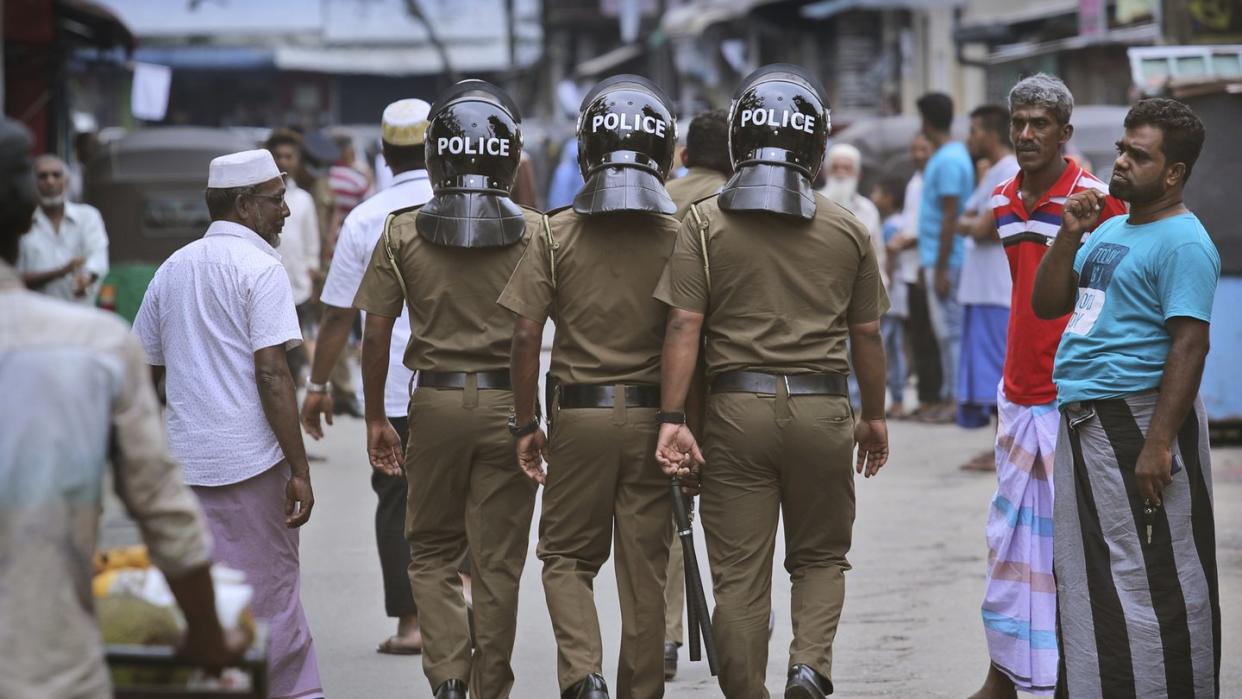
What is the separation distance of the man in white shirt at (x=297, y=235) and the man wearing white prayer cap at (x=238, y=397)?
5.58 m

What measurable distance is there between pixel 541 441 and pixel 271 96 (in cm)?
5517

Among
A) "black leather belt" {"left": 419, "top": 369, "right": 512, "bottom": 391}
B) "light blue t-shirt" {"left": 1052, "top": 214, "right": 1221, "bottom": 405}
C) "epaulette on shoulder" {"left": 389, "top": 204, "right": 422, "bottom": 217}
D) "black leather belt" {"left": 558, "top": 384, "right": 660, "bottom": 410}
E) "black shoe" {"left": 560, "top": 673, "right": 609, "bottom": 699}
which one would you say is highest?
"epaulette on shoulder" {"left": 389, "top": 204, "right": 422, "bottom": 217}

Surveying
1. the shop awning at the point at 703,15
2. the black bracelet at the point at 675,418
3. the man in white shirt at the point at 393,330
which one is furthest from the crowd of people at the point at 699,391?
the shop awning at the point at 703,15

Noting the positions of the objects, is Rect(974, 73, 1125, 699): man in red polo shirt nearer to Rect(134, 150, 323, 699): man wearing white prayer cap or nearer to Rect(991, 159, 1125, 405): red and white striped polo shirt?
Rect(991, 159, 1125, 405): red and white striped polo shirt

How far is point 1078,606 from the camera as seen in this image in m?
5.24

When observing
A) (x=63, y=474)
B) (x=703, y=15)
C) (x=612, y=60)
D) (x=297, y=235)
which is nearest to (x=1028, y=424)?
(x=63, y=474)

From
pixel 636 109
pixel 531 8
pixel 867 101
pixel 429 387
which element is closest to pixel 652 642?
pixel 429 387

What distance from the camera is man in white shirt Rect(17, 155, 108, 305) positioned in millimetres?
12102

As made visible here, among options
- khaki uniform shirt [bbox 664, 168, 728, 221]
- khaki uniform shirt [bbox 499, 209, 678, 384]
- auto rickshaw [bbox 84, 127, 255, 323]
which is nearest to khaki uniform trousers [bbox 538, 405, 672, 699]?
khaki uniform shirt [bbox 499, 209, 678, 384]

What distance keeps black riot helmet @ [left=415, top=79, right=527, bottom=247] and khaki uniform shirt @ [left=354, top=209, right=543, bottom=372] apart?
53 mm

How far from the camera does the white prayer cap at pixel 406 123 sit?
6.91 metres

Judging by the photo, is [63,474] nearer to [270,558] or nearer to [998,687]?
[270,558]

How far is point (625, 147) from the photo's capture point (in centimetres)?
570

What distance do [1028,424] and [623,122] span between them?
1.60 meters
